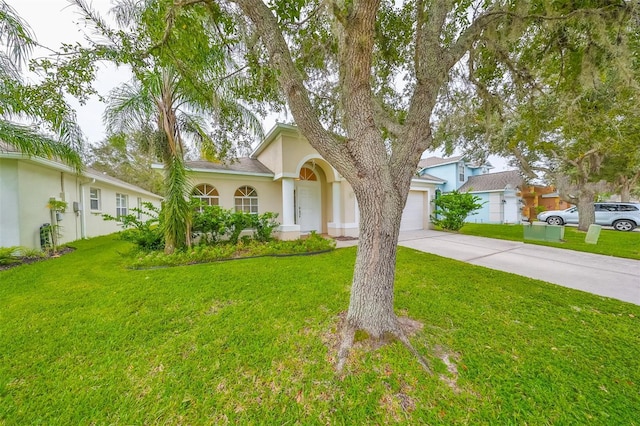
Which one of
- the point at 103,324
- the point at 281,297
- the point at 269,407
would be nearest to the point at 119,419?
the point at 269,407

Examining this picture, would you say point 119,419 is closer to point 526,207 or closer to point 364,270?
point 364,270

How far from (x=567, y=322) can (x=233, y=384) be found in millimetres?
4086

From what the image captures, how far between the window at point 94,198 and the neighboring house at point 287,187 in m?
6.63

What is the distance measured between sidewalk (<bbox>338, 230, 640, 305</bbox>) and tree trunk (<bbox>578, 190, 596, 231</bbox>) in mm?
6486

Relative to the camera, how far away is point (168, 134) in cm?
617

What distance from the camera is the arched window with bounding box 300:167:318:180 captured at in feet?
34.1

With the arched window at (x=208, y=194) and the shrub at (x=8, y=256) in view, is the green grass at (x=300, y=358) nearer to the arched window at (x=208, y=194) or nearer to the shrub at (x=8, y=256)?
the shrub at (x=8, y=256)

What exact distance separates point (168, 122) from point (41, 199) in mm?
6029

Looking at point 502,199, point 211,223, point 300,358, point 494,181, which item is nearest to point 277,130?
point 211,223

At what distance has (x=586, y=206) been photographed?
1103 centimetres

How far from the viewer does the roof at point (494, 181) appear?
17234mm

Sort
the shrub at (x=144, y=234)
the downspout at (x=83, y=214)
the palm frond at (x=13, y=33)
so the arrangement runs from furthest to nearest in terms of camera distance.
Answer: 1. the downspout at (x=83, y=214)
2. the shrub at (x=144, y=234)
3. the palm frond at (x=13, y=33)

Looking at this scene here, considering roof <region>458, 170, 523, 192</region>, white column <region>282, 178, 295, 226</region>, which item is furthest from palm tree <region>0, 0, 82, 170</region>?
roof <region>458, 170, 523, 192</region>

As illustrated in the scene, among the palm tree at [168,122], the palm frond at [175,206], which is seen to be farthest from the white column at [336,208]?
the palm frond at [175,206]
